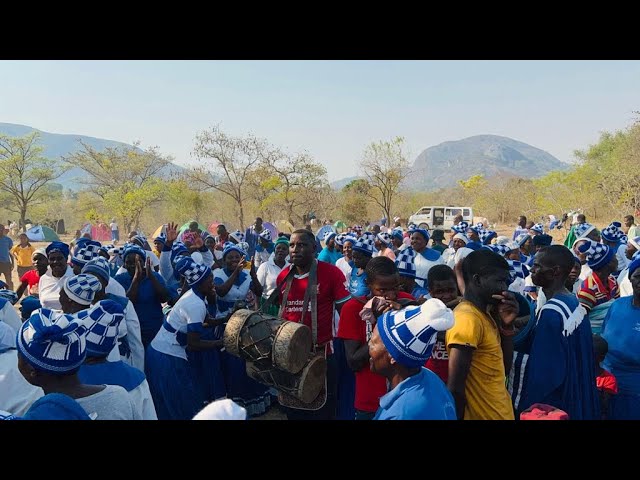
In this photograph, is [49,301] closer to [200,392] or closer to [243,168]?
[200,392]

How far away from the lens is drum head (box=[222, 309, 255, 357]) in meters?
4.03

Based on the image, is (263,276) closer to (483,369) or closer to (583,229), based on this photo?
(483,369)

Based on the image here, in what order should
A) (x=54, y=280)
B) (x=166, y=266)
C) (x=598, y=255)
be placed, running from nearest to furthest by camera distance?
(x=598, y=255) → (x=54, y=280) → (x=166, y=266)

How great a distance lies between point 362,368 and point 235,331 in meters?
1.20

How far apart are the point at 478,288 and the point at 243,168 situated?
33.3 m

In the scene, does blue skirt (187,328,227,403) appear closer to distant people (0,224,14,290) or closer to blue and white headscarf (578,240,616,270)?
blue and white headscarf (578,240,616,270)

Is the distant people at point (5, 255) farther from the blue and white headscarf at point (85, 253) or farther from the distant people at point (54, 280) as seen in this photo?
the distant people at point (54, 280)

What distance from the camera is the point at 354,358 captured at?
3223 millimetres

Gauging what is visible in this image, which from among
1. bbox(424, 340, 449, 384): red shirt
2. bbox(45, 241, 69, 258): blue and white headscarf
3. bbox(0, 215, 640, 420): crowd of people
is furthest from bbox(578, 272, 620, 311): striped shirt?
bbox(45, 241, 69, 258): blue and white headscarf

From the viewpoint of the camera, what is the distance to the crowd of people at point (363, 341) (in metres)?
2.23

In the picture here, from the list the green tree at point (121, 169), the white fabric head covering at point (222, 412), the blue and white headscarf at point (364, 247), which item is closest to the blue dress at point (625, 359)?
the blue and white headscarf at point (364, 247)

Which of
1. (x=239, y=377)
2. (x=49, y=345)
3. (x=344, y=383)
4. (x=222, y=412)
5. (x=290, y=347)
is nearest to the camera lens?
(x=222, y=412)

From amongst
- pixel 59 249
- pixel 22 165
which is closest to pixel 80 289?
pixel 59 249

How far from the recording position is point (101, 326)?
9.58 ft
